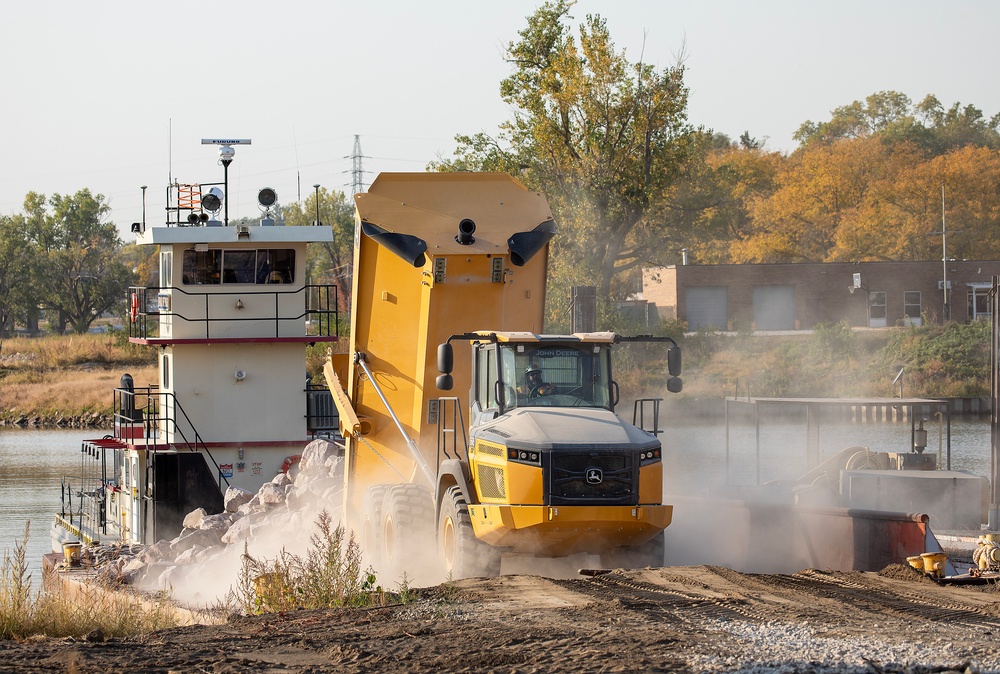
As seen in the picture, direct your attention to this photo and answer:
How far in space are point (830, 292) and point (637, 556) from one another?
6012 centimetres

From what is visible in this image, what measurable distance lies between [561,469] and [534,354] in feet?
5.65

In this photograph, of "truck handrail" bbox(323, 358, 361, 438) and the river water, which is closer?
"truck handrail" bbox(323, 358, 361, 438)

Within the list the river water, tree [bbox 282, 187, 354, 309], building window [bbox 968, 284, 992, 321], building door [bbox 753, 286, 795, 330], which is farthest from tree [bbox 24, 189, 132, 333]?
building window [bbox 968, 284, 992, 321]

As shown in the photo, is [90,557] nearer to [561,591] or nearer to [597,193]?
[561,591]

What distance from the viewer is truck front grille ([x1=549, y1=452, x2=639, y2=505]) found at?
12.8 metres

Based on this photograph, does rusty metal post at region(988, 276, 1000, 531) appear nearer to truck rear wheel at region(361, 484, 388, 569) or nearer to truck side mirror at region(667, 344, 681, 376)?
truck side mirror at region(667, 344, 681, 376)

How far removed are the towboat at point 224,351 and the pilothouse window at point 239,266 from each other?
22 millimetres

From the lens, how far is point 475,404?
14.5 m

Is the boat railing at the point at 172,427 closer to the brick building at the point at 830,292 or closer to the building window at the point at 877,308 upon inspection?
the brick building at the point at 830,292

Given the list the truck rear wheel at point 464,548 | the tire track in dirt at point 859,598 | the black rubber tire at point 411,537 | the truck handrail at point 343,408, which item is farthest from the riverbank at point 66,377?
the tire track in dirt at point 859,598

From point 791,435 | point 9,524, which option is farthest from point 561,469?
point 791,435

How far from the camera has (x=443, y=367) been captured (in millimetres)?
13258

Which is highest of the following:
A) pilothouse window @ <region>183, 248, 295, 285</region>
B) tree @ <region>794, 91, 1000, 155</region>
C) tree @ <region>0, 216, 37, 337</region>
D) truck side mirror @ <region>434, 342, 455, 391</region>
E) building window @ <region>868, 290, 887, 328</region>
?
tree @ <region>794, 91, 1000, 155</region>

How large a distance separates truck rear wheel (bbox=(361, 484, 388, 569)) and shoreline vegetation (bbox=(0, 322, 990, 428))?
115 feet
